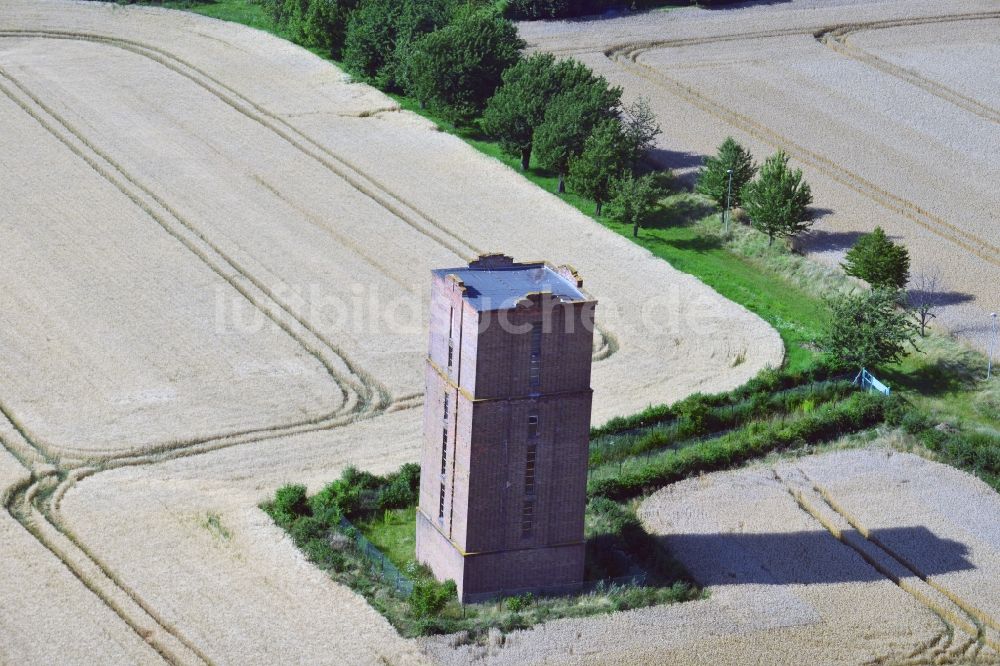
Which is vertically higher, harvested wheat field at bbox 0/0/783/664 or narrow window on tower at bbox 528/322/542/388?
narrow window on tower at bbox 528/322/542/388

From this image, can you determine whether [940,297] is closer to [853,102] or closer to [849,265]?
[849,265]

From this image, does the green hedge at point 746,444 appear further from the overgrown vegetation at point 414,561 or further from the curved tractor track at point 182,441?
the curved tractor track at point 182,441

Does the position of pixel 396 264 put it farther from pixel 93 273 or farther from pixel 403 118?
pixel 403 118

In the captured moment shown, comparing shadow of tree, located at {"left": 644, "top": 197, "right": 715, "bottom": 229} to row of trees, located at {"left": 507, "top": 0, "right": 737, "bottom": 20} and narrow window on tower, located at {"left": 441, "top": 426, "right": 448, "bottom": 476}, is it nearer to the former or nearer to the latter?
row of trees, located at {"left": 507, "top": 0, "right": 737, "bottom": 20}

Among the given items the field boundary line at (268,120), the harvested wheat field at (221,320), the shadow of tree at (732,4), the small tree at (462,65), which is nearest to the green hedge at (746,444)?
the harvested wheat field at (221,320)

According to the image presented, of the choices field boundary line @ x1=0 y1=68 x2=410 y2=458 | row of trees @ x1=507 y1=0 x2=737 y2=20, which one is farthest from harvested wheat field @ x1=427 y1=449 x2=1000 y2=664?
row of trees @ x1=507 y1=0 x2=737 y2=20
